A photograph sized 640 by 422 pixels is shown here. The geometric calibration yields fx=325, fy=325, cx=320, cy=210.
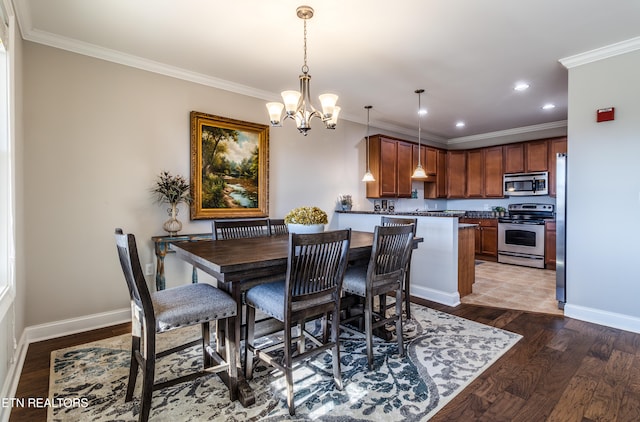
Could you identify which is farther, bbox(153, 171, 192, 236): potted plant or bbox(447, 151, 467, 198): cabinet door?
bbox(447, 151, 467, 198): cabinet door

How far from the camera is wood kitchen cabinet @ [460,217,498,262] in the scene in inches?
243

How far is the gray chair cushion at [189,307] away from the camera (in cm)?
174

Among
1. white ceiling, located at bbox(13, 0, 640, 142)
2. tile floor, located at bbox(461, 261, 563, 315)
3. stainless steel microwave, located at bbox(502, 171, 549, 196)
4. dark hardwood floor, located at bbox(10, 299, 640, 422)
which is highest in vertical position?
white ceiling, located at bbox(13, 0, 640, 142)

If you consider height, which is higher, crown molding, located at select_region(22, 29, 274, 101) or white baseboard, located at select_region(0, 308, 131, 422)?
crown molding, located at select_region(22, 29, 274, 101)

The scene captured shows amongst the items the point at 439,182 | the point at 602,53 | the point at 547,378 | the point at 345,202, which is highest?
the point at 602,53

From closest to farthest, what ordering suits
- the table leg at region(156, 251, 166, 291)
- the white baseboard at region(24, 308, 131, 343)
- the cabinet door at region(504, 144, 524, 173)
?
the white baseboard at region(24, 308, 131, 343) → the table leg at region(156, 251, 166, 291) → the cabinet door at region(504, 144, 524, 173)

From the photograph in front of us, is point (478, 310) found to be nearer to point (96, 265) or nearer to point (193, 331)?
point (193, 331)

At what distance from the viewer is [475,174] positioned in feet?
21.9

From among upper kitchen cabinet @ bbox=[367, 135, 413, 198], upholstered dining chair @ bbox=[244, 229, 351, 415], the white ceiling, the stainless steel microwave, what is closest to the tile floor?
the stainless steel microwave

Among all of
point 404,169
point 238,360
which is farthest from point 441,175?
point 238,360

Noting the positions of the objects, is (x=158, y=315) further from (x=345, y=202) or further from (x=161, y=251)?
(x=345, y=202)

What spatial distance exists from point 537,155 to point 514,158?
38 cm

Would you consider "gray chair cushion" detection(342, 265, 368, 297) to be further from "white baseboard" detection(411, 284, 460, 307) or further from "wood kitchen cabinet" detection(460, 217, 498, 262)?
"wood kitchen cabinet" detection(460, 217, 498, 262)

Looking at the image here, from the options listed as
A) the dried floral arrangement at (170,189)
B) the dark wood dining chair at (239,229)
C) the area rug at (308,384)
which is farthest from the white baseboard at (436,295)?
the dried floral arrangement at (170,189)
